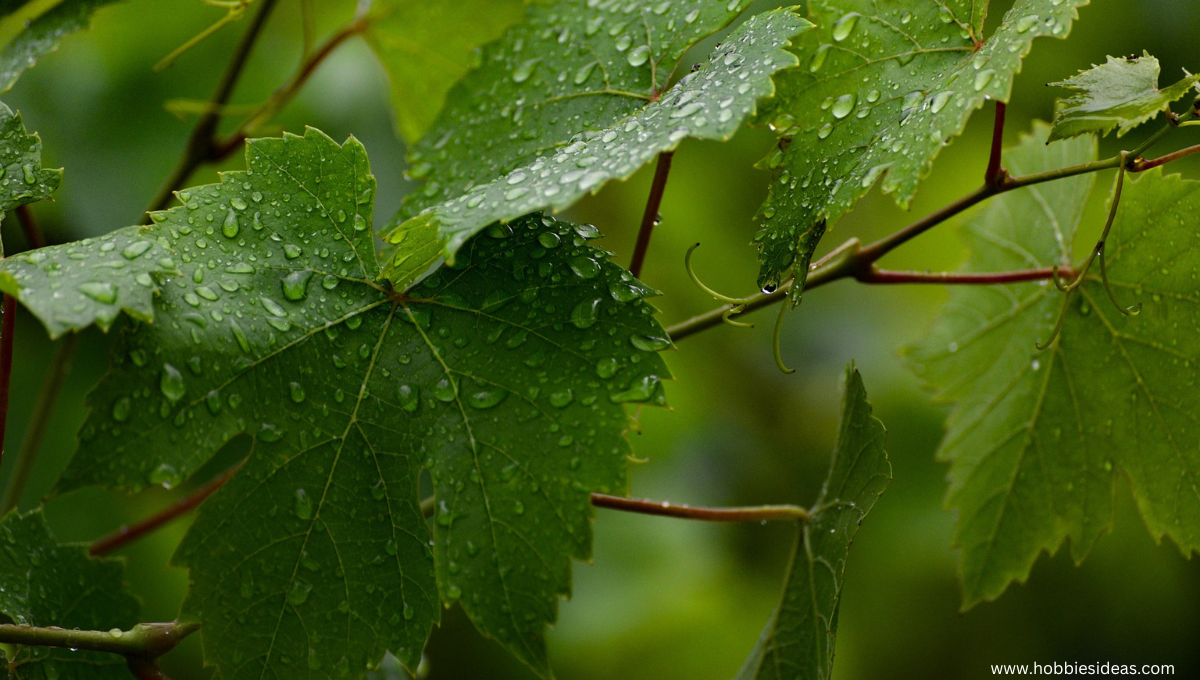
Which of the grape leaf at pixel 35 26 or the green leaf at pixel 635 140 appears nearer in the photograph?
the green leaf at pixel 635 140

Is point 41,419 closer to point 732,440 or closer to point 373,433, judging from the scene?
point 373,433

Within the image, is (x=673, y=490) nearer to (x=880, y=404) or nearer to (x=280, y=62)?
(x=880, y=404)

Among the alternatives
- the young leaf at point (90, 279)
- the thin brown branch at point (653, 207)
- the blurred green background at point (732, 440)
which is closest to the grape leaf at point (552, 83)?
the thin brown branch at point (653, 207)

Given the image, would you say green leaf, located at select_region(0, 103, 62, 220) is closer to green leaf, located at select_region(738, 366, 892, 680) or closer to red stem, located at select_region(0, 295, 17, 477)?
red stem, located at select_region(0, 295, 17, 477)

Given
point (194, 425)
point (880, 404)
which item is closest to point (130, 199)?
point (194, 425)

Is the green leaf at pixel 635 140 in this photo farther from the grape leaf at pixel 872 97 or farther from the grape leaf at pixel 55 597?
the grape leaf at pixel 55 597
